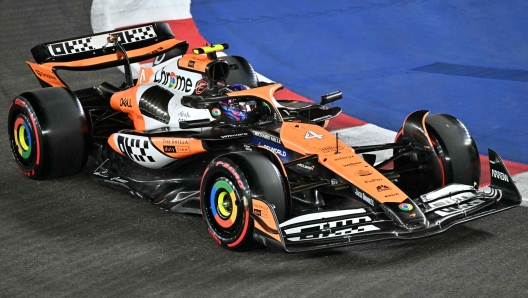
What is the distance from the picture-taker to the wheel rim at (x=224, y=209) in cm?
603

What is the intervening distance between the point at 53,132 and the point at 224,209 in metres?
2.27

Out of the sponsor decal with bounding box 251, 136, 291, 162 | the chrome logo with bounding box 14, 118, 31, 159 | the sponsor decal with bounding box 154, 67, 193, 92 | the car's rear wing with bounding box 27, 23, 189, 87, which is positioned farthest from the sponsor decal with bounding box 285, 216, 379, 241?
the car's rear wing with bounding box 27, 23, 189, 87

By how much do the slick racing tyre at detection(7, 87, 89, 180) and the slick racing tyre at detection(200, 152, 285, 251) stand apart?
77.0 inches

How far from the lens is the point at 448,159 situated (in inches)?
261

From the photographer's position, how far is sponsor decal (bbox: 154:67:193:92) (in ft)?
25.7

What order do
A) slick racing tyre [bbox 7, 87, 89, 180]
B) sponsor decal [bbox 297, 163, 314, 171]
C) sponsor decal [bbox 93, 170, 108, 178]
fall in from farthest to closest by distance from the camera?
1. sponsor decal [bbox 93, 170, 108, 178]
2. slick racing tyre [bbox 7, 87, 89, 180]
3. sponsor decal [bbox 297, 163, 314, 171]

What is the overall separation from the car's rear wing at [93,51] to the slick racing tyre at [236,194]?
9.33 feet

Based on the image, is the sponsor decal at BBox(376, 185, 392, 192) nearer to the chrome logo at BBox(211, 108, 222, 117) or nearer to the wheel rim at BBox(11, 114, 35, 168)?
the chrome logo at BBox(211, 108, 222, 117)

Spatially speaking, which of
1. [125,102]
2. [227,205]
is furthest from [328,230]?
[125,102]

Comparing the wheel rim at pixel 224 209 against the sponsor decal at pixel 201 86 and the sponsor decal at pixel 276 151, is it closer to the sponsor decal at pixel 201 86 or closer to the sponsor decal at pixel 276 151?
the sponsor decal at pixel 276 151

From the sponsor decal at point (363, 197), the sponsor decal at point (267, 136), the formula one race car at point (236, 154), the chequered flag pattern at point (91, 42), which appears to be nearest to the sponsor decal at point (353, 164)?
the formula one race car at point (236, 154)

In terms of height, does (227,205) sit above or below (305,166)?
below

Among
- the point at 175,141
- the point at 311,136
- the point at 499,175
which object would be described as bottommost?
the point at 499,175

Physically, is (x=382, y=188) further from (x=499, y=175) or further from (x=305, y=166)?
(x=499, y=175)
